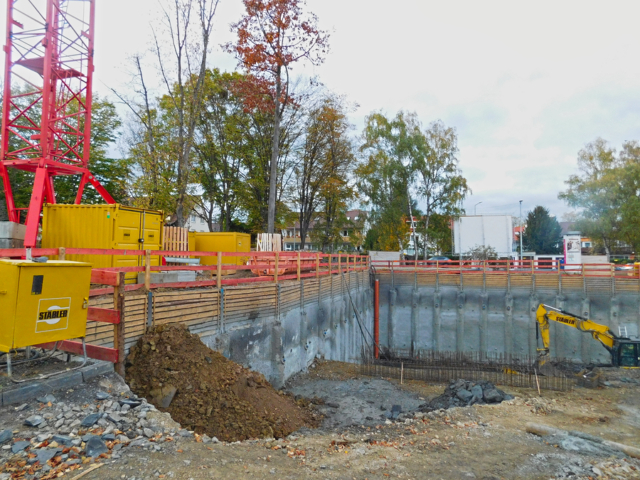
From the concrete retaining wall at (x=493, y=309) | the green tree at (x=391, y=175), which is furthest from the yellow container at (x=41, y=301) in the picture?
the green tree at (x=391, y=175)

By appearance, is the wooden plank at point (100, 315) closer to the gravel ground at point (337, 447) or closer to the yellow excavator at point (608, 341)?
the gravel ground at point (337, 447)

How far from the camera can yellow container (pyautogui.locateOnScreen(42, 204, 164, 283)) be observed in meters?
9.82

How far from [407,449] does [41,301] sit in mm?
5079

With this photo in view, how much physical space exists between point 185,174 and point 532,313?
19006mm

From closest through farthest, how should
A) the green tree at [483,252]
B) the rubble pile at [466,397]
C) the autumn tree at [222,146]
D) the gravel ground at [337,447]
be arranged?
the gravel ground at [337,447] → the rubble pile at [466,397] → the autumn tree at [222,146] → the green tree at [483,252]

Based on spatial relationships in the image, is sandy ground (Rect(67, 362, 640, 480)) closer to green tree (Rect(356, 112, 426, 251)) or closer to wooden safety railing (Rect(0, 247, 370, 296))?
wooden safety railing (Rect(0, 247, 370, 296))

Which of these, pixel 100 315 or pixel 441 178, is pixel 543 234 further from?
pixel 100 315

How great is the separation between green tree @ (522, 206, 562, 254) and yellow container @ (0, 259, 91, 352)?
2165 inches

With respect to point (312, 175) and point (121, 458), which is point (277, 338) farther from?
point (312, 175)

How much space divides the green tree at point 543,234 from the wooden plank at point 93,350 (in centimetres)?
5442

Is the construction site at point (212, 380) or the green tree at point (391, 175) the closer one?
the construction site at point (212, 380)

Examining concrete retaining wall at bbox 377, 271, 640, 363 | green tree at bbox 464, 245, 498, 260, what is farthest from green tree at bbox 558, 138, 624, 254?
concrete retaining wall at bbox 377, 271, 640, 363

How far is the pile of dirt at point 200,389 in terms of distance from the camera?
19.4 ft

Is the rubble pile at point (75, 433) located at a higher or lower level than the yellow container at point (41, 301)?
lower
